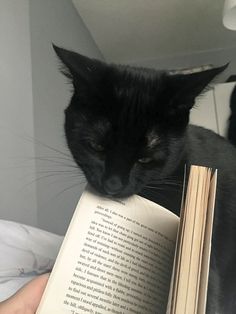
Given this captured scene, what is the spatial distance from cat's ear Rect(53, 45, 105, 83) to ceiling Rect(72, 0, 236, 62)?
1.28m

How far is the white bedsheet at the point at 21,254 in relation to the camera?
2.21 ft

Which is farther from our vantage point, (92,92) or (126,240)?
(92,92)

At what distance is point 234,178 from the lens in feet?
2.71

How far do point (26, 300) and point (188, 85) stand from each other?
0.39 meters

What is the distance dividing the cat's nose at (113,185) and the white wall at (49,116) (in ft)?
1.99

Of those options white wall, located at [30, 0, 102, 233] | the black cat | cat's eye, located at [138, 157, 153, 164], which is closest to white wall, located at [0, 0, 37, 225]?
white wall, located at [30, 0, 102, 233]

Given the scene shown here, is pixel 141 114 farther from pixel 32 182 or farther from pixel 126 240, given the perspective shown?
pixel 32 182

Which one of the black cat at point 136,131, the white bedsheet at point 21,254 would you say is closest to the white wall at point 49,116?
the white bedsheet at point 21,254

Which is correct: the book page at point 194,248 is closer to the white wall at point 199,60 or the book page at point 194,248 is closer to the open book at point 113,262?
the open book at point 113,262

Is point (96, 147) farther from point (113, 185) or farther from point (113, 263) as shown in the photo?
point (113, 263)

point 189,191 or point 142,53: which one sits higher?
point 142,53

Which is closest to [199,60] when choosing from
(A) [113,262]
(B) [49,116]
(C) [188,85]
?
(B) [49,116]

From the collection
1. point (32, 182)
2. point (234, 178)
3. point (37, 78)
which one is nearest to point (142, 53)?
point (37, 78)

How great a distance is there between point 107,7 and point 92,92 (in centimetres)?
134
